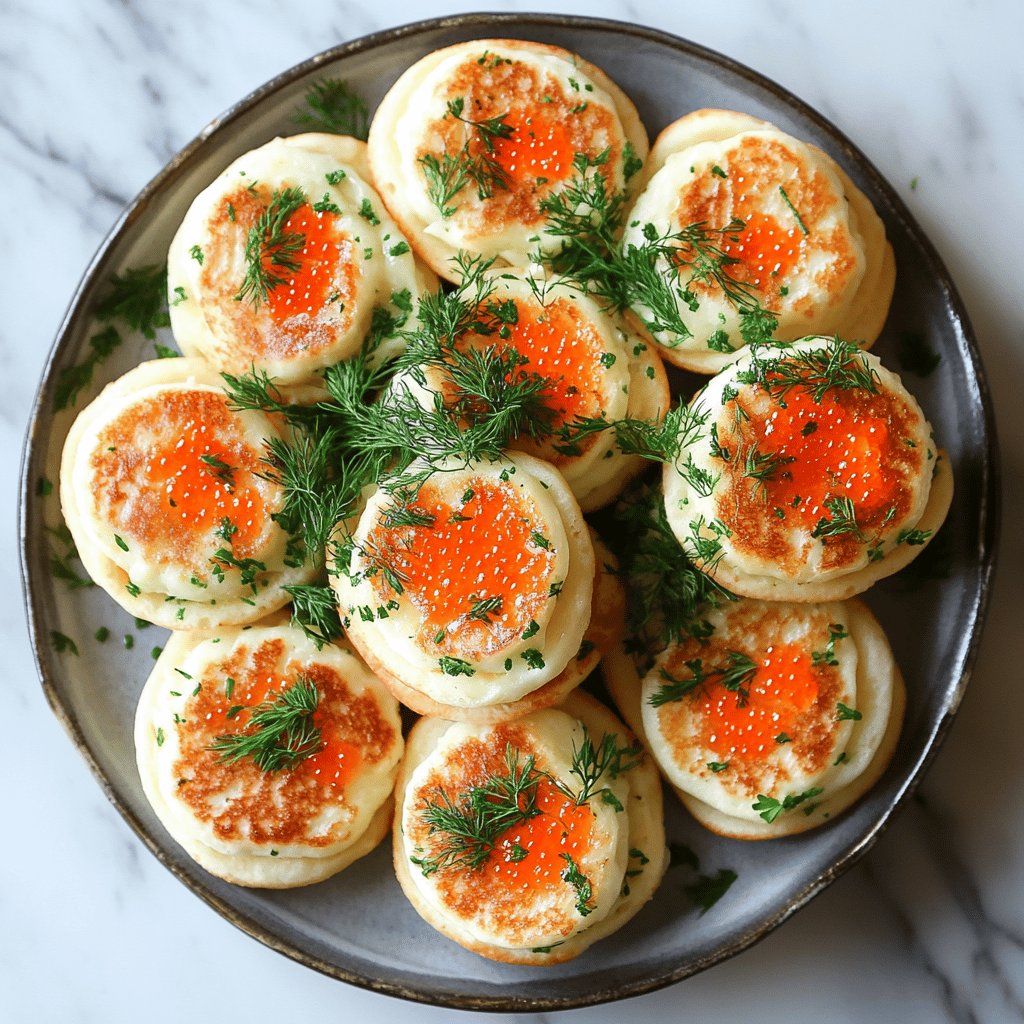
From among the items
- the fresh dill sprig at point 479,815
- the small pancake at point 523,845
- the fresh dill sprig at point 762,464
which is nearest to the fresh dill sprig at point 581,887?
the small pancake at point 523,845

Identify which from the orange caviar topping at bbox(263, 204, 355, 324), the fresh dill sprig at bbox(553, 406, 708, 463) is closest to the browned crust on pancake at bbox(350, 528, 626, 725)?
the fresh dill sprig at bbox(553, 406, 708, 463)

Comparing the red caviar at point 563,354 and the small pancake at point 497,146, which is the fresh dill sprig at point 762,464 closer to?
the red caviar at point 563,354

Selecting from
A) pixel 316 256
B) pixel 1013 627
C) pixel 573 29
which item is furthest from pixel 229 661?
pixel 1013 627

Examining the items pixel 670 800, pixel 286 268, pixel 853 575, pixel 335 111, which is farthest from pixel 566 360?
pixel 670 800

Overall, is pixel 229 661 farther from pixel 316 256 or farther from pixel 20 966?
pixel 20 966

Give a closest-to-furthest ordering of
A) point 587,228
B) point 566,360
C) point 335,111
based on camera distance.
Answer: point 566,360 < point 587,228 < point 335,111

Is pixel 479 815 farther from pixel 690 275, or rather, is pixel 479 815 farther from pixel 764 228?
pixel 764 228

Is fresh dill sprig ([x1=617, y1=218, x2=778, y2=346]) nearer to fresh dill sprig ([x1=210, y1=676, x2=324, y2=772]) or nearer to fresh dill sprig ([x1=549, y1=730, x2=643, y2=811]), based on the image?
fresh dill sprig ([x1=549, y1=730, x2=643, y2=811])

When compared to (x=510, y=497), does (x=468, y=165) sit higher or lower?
higher
